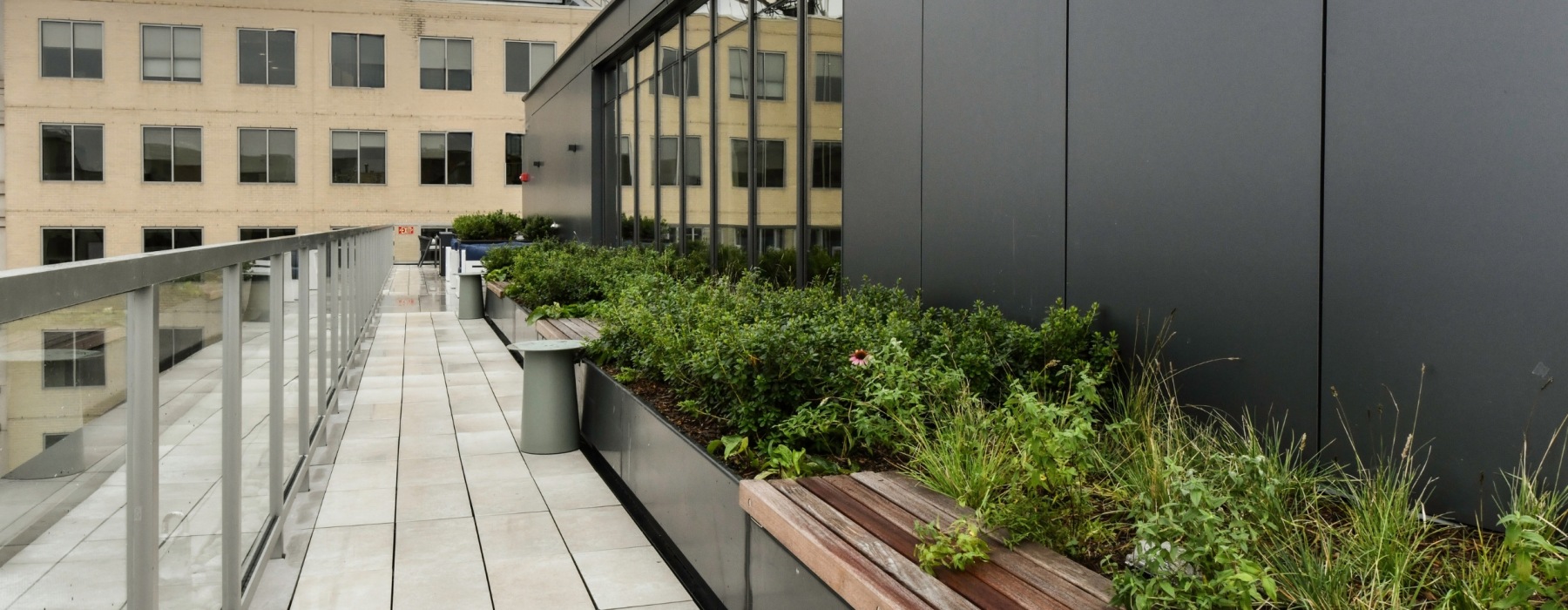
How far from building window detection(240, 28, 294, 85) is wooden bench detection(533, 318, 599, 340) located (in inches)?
1189

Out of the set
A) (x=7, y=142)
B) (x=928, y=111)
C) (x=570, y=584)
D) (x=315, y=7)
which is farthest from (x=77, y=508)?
(x=7, y=142)

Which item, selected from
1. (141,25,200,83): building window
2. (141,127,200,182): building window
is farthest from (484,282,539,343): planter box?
(141,25,200,83): building window

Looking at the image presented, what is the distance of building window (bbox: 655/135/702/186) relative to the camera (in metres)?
11.8

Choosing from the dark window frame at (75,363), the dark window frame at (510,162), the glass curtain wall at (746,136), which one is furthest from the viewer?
the dark window frame at (510,162)

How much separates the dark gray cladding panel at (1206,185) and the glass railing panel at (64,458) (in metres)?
3.86

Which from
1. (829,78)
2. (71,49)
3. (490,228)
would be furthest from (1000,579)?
(71,49)

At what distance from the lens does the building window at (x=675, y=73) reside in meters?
11.8

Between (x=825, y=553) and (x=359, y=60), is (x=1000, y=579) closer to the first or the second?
(x=825, y=553)

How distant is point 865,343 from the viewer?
5.21 m

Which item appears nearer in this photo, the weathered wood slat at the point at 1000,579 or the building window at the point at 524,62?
the weathered wood slat at the point at 1000,579

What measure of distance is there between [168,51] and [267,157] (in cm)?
435

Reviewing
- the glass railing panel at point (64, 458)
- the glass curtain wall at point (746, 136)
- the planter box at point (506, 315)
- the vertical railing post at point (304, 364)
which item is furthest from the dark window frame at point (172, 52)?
the glass railing panel at point (64, 458)

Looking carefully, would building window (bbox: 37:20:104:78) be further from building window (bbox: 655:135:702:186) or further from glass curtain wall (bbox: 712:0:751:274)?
glass curtain wall (bbox: 712:0:751:274)

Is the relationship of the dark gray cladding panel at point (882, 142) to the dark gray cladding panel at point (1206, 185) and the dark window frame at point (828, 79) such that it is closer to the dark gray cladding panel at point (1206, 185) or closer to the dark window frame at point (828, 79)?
the dark window frame at point (828, 79)
